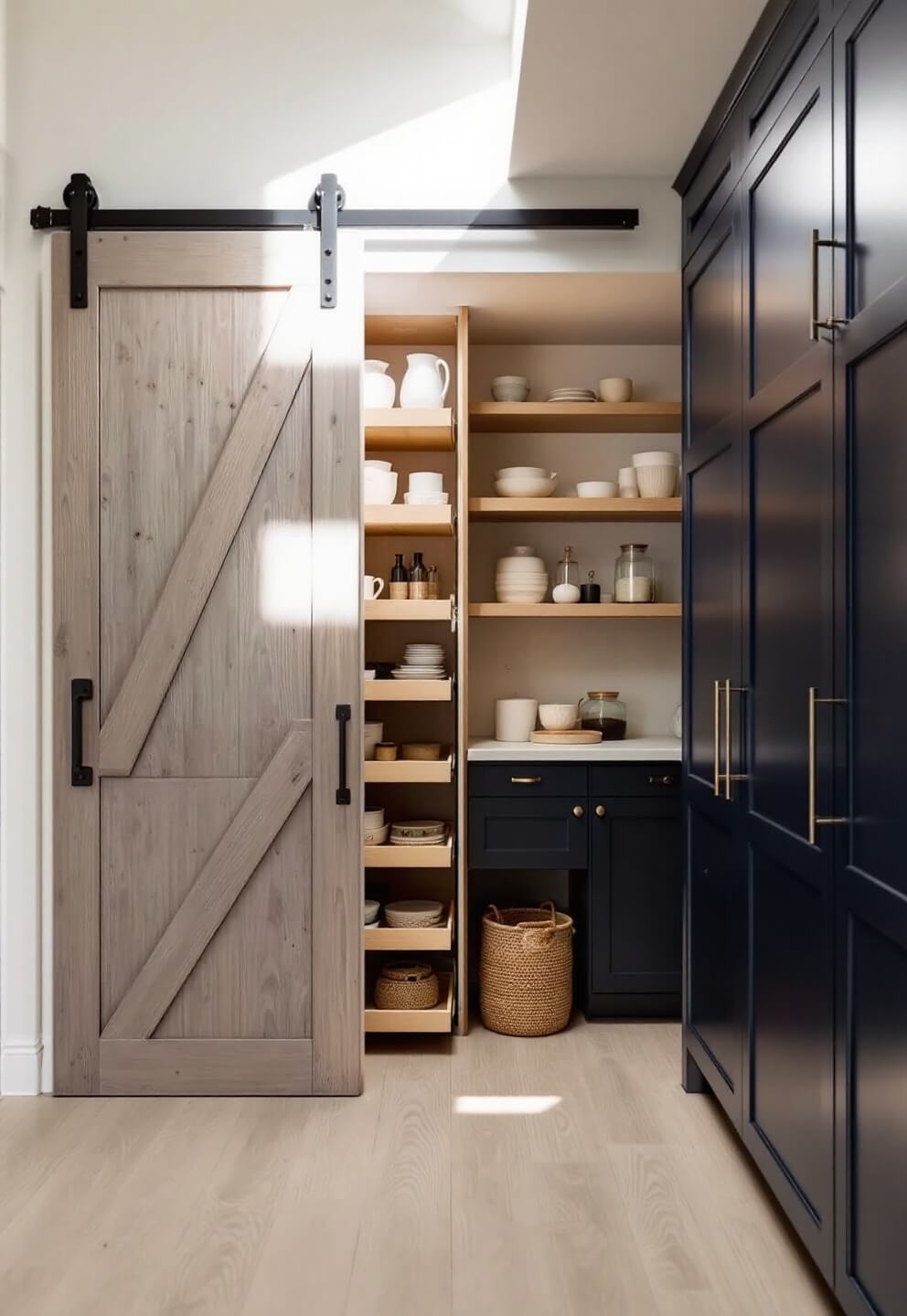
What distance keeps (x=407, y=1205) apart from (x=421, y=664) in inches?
65.3

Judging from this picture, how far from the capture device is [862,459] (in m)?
1.69

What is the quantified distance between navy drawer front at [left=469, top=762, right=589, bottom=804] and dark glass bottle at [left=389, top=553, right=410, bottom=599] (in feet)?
1.96

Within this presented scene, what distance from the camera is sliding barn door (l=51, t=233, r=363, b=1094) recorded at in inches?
116

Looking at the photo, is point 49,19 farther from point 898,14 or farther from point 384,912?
point 384,912

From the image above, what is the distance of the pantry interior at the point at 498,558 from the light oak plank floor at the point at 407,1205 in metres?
0.64

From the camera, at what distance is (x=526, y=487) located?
3.63 meters

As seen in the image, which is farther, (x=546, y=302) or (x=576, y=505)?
(x=576, y=505)

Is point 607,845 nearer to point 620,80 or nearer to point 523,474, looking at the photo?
point 523,474

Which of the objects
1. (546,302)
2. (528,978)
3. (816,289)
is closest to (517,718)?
(528,978)

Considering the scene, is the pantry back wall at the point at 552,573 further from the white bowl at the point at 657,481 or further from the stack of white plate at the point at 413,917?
the stack of white plate at the point at 413,917

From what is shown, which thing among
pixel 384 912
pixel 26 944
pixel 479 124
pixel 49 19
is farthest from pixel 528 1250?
pixel 49 19

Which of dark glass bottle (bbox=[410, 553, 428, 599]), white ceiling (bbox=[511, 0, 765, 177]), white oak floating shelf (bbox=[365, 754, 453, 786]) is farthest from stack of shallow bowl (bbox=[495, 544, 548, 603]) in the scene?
white ceiling (bbox=[511, 0, 765, 177])

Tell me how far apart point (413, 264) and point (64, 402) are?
1056 mm

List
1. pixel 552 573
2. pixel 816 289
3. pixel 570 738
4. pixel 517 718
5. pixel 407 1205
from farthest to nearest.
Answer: pixel 552 573 < pixel 517 718 < pixel 570 738 < pixel 407 1205 < pixel 816 289
